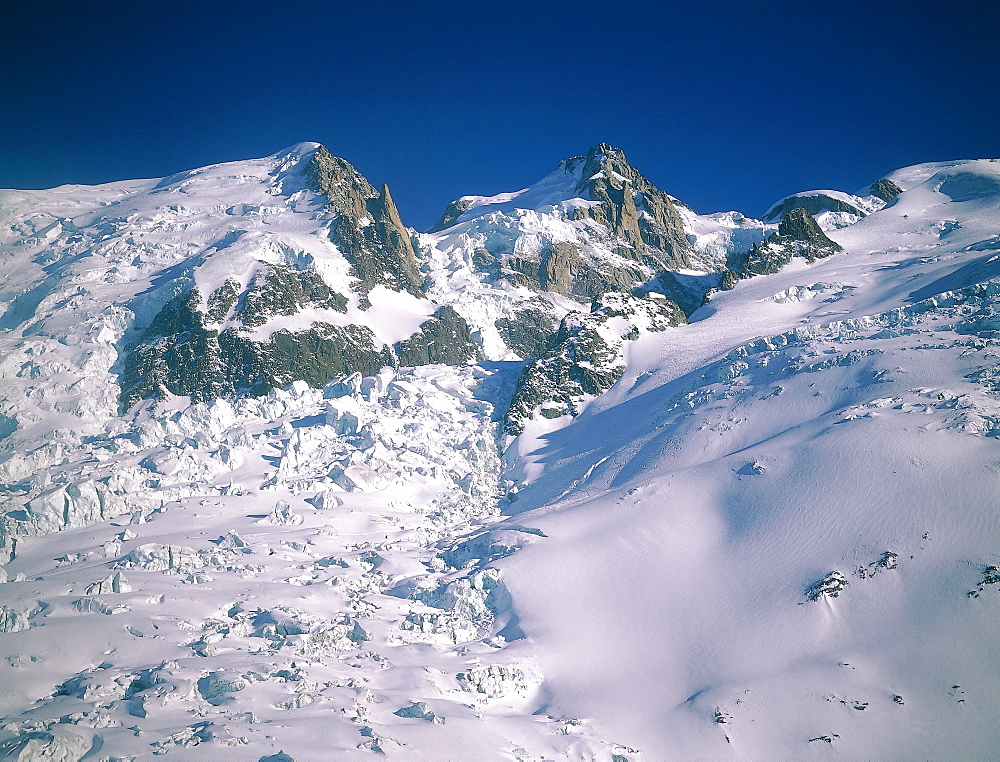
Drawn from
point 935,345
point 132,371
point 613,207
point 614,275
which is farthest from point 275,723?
point 613,207

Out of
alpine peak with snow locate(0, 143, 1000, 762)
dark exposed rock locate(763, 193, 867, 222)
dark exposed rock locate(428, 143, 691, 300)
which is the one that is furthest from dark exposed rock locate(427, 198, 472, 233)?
dark exposed rock locate(763, 193, 867, 222)

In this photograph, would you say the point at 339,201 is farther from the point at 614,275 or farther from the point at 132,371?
the point at 614,275

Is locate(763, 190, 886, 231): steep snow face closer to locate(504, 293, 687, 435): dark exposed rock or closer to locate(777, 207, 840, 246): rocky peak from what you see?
locate(777, 207, 840, 246): rocky peak

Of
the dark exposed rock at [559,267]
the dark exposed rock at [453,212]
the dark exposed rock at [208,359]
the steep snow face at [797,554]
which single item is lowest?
the steep snow face at [797,554]

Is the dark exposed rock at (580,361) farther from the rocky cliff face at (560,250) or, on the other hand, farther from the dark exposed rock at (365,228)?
the dark exposed rock at (365,228)

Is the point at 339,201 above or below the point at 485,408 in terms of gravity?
above

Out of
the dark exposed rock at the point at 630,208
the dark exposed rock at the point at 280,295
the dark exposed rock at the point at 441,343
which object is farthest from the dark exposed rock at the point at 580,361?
the dark exposed rock at the point at 630,208

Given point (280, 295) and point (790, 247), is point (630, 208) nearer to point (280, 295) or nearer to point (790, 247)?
point (790, 247)
